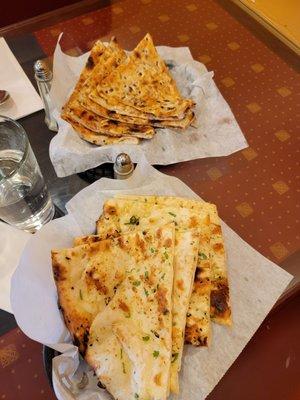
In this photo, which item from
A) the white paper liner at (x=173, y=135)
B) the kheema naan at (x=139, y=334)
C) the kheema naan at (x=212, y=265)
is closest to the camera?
the kheema naan at (x=139, y=334)

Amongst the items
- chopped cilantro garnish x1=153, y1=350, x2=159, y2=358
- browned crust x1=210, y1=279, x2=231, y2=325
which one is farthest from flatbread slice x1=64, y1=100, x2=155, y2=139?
chopped cilantro garnish x1=153, y1=350, x2=159, y2=358

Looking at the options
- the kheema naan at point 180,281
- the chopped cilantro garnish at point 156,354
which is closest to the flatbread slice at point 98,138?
the kheema naan at point 180,281

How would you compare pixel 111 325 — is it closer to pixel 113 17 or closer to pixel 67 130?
pixel 67 130

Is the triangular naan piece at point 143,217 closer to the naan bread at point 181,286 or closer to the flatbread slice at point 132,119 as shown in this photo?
the naan bread at point 181,286

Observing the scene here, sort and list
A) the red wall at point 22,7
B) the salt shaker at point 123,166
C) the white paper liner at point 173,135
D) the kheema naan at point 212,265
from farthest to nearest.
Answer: the red wall at point 22,7
the white paper liner at point 173,135
the salt shaker at point 123,166
the kheema naan at point 212,265

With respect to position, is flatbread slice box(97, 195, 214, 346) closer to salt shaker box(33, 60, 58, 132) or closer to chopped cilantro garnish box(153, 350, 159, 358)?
chopped cilantro garnish box(153, 350, 159, 358)

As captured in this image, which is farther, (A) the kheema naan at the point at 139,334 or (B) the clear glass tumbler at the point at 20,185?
(B) the clear glass tumbler at the point at 20,185
